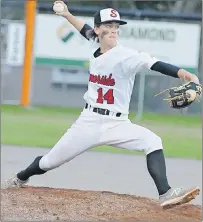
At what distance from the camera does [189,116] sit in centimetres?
2506

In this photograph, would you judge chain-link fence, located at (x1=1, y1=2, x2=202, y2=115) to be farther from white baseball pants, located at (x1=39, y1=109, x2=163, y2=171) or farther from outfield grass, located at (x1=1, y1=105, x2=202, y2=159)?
white baseball pants, located at (x1=39, y1=109, x2=163, y2=171)

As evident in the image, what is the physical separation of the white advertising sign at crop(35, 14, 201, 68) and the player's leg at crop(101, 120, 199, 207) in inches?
656

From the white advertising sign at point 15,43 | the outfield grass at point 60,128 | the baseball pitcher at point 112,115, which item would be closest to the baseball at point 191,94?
the baseball pitcher at point 112,115

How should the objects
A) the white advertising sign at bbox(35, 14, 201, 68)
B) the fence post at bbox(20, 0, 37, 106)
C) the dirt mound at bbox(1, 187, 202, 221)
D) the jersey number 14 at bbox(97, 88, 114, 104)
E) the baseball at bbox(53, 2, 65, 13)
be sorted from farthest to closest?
the fence post at bbox(20, 0, 37, 106)
the white advertising sign at bbox(35, 14, 201, 68)
the baseball at bbox(53, 2, 65, 13)
the jersey number 14 at bbox(97, 88, 114, 104)
the dirt mound at bbox(1, 187, 202, 221)

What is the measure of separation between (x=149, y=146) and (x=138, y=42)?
17.1m

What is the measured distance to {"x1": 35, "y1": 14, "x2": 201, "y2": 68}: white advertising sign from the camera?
2341 cm

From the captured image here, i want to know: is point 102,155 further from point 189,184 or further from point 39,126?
point 39,126

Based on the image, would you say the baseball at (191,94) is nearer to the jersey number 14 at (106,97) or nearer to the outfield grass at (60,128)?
the jersey number 14 at (106,97)

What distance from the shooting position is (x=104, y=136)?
6.78 meters

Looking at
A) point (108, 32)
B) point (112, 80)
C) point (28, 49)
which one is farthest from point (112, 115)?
point (28, 49)

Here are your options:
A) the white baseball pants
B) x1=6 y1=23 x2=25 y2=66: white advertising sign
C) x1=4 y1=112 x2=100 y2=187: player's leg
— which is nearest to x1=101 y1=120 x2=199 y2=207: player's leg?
the white baseball pants

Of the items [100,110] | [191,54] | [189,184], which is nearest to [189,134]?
[191,54]

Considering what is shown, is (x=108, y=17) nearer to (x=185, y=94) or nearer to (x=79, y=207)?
(x=185, y=94)

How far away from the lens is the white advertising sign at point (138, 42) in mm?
23406
